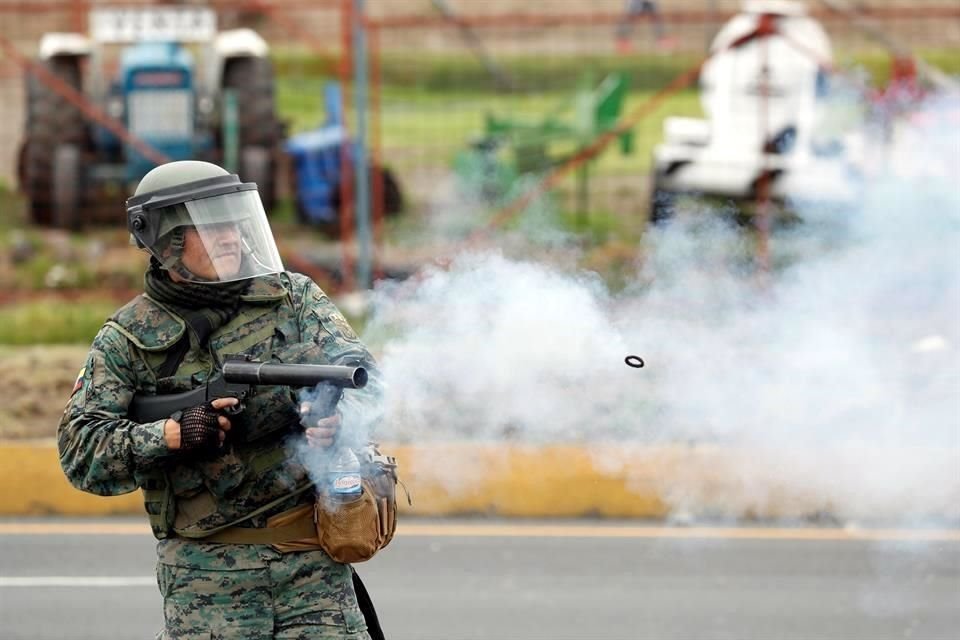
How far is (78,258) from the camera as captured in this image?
12.8 metres

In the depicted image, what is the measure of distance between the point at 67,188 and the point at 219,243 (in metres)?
10.3

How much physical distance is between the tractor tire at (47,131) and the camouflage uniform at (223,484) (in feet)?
34.8

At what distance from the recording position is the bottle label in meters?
3.49

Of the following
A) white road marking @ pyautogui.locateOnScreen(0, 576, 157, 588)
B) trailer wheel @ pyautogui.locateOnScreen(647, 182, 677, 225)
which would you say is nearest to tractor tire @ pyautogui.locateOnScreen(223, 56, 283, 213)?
trailer wheel @ pyautogui.locateOnScreen(647, 182, 677, 225)

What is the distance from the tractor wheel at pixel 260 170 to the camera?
1345 centimetres

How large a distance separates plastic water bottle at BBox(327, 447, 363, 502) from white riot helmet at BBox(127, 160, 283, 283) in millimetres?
488

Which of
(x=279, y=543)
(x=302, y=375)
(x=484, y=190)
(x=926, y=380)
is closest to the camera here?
(x=302, y=375)

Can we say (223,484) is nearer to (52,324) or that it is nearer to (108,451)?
(108,451)

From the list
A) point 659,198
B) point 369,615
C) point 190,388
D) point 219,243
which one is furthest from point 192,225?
point 659,198

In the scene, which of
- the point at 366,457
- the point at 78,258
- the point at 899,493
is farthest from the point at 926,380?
the point at 78,258

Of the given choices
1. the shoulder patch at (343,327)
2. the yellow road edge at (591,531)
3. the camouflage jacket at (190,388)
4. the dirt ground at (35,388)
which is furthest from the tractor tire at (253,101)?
the camouflage jacket at (190,388)

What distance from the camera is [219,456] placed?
351cm

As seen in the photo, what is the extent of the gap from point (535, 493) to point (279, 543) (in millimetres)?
4316

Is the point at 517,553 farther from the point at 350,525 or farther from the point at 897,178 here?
the point at 350,525
